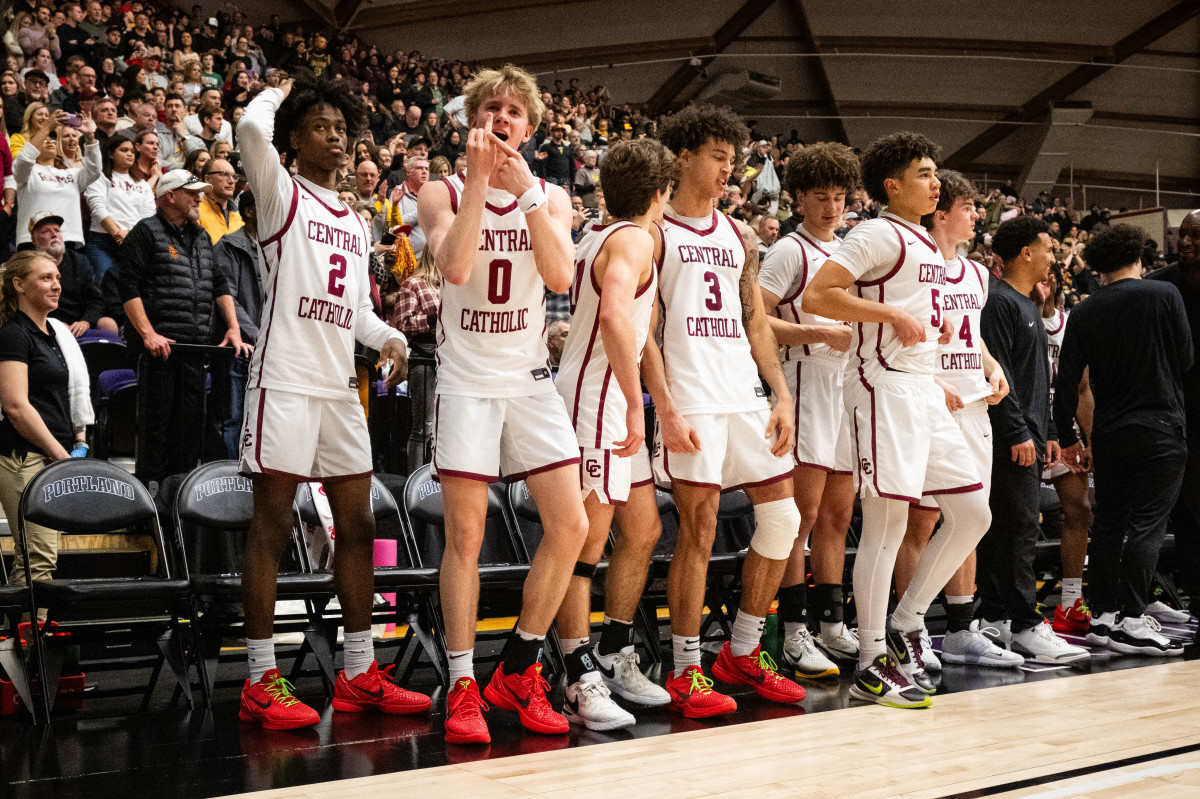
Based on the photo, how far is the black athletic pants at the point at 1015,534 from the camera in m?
5.16

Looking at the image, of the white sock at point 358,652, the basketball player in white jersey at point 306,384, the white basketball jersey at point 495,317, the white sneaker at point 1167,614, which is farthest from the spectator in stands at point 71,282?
the white sneaker at point 1167,614

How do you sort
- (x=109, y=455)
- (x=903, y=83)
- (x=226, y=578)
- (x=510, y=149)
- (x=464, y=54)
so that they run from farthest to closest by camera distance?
(x=903, y=83)
(x=464, y=54)
(x=109, y=455)
(x=226, y=578)
(x=510, y=149)

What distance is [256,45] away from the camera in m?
14.9

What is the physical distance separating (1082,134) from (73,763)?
26.8m

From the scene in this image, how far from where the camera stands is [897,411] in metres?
4.20

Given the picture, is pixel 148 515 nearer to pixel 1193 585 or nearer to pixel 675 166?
pixel 675 166

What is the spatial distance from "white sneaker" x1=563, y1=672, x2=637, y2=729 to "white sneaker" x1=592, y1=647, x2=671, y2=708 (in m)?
0.26

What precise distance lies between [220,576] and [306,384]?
33.8 inches

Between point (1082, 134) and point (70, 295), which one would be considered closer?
point (70, 295)

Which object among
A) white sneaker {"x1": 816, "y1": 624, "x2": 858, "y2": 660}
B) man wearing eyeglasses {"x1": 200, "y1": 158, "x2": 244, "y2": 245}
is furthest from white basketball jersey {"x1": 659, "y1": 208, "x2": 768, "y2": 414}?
man wearing eyeglasses {"x1": 200, "y1": 158, "x2": 244, "y2": 245}

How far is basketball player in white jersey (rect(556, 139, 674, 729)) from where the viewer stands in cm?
374

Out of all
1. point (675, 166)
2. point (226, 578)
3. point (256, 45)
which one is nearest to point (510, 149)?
point (675, 166)

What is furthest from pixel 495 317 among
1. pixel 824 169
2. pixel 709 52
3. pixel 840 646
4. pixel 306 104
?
pixel 709 52

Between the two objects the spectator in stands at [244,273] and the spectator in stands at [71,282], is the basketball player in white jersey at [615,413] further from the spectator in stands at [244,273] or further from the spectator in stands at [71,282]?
the spectator in stands at [71,282]
